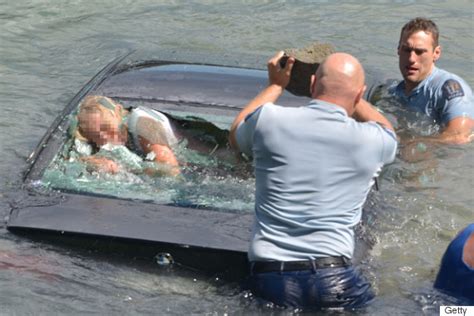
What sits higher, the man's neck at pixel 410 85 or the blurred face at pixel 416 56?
the blurred face at pixel 416 56

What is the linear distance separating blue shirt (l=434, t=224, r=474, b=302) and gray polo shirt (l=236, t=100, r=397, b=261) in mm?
497

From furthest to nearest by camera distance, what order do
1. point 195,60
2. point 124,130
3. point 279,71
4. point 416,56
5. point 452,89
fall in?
point 416,56 → point 452,89 → point 195,60 → point 124,130 → point 279,71

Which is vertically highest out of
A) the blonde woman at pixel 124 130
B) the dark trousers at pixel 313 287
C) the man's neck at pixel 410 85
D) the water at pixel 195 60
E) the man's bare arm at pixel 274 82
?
the man's bare arm at pixel 274 82

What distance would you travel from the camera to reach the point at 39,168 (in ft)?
21.1

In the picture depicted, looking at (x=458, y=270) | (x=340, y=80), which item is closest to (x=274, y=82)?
(x=340, y=80)

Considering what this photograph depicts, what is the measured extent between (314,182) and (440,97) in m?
3.71

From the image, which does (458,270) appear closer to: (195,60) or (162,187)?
(162,187)

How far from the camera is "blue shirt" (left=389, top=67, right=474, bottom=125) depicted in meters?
8.31

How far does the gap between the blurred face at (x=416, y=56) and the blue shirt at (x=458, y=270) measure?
3.69 meters

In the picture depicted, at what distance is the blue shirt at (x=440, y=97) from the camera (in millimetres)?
8312

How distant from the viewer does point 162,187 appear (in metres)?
6.39

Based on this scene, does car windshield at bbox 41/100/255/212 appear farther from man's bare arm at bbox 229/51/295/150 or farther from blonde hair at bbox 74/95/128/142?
man's bare arm at bbox 229/51/295/150

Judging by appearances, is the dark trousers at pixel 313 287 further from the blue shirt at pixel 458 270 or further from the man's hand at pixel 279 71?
the man's hand at pixel 279 71

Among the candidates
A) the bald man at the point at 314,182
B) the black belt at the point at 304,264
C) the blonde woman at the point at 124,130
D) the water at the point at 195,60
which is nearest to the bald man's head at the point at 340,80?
the bald man at the point at 314,182
